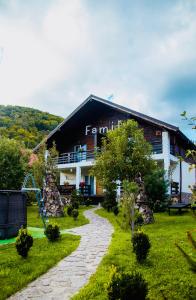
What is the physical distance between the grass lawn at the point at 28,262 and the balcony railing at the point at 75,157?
1953 cm

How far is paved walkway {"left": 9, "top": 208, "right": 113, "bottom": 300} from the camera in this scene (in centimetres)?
524

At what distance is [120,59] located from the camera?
1454 cm

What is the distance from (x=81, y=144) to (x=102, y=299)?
86.0 feet

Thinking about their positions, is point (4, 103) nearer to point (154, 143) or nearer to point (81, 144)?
point (81, 144)

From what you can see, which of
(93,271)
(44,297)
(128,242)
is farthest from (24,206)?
(44,297)

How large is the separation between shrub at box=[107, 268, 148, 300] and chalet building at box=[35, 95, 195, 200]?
62.9 ft

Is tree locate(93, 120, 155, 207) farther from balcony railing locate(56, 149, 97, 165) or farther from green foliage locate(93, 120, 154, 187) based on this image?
balcony railing locate(56, 149, 97, 165)

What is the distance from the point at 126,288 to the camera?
3.86 metres

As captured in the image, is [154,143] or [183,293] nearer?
[183,293]

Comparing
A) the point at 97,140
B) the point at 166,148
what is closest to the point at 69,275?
the point at 166,148

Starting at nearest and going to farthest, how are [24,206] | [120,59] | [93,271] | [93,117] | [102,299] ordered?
[102,299] → [93,271] → [24,206] → [120,59] → [93,117]

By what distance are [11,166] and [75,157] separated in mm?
9934

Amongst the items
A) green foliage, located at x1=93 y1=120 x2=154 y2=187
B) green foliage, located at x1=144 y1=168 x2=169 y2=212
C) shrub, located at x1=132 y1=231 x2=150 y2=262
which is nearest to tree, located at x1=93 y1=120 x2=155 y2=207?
green foliage, located at x1=93 y1=120 x2=154 y2=187

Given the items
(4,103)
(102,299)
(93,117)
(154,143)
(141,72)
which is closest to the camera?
(102,299)
